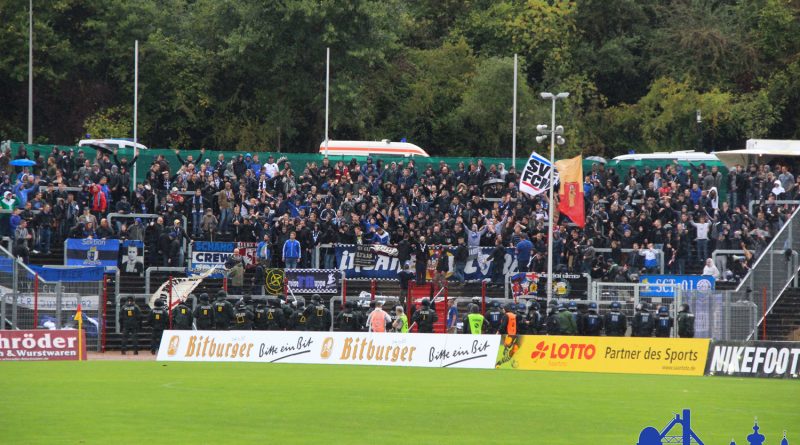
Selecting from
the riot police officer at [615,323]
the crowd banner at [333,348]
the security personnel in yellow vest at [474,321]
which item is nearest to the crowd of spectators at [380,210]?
the riot police officer at [615,323]

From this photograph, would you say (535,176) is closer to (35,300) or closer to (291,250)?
(291,250)

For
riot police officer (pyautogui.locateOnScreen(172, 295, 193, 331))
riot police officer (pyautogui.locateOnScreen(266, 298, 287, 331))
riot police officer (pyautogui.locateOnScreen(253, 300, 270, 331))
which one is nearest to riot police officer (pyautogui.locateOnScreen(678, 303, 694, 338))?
riot police officer (pyautogui.locateOnScreen(266, 298, 287, 331))

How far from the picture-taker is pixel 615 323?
39.1 m

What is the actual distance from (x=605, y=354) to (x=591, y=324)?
4.44 meters

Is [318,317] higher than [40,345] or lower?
higher

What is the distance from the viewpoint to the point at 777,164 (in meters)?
53.9

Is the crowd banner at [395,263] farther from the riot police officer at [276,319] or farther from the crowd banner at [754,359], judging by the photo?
the crowd banner at [754,359]

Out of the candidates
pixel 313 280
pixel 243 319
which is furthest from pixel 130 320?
pixel 313 280

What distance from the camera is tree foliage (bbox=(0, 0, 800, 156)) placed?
67.1 m

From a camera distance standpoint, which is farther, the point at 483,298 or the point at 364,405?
the point at 483,298

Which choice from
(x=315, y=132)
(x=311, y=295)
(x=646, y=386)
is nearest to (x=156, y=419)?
(x=646, y=386)

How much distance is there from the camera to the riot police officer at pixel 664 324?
38438 mm

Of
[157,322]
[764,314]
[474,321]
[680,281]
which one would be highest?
[680,281]

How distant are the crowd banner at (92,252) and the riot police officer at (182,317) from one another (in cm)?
346
